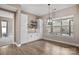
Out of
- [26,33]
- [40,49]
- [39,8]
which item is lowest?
[40,49]

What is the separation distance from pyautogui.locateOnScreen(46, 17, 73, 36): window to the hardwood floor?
0.80ft

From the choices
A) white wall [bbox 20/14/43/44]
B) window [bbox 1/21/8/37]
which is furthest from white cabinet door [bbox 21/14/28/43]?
window [bbox 1/21/8/37]

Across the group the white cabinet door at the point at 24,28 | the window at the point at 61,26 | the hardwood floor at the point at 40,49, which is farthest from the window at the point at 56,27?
the white cabinet door at the point at 24,28

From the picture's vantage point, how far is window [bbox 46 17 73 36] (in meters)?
1.80

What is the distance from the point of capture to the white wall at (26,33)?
6.03 ft

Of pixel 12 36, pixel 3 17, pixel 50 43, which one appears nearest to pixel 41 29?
pixel 50 43

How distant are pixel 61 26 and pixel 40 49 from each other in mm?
646

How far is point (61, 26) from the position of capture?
185 cm

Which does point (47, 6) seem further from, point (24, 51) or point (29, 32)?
point (24, 51)

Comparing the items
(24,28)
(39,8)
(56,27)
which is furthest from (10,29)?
(56,27)

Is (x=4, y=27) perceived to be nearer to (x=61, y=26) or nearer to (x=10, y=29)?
(x=10, y=29)

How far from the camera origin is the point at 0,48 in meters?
1.78

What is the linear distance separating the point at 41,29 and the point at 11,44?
2.26ft
